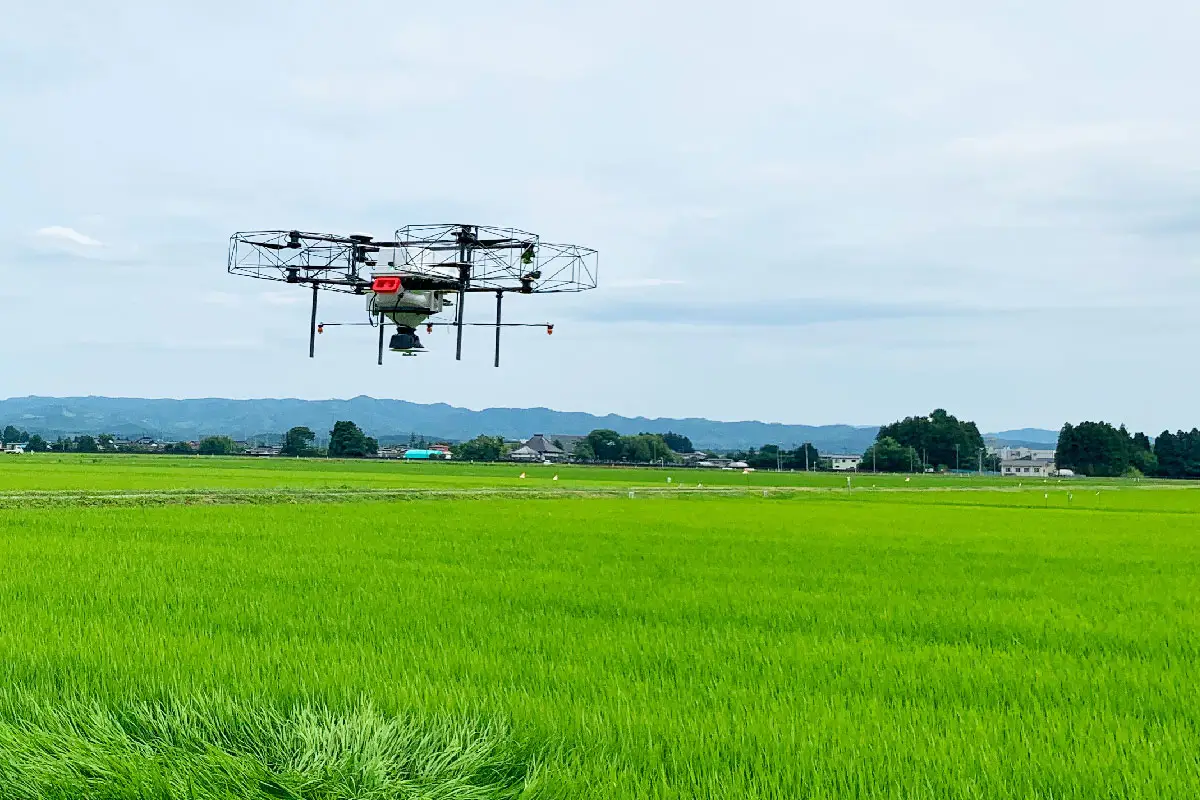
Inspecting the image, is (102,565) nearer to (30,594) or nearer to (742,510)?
(30,594)

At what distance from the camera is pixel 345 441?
116m

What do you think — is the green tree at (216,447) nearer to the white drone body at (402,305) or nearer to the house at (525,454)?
the house at (525,454)

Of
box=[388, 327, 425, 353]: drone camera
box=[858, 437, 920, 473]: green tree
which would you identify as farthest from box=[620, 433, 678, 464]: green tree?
box=[388, 327, 425, 353]: drone camera

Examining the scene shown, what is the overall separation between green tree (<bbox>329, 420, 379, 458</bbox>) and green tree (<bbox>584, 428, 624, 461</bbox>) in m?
31.8

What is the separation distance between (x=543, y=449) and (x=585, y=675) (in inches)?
5986

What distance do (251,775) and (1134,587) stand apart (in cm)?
1083

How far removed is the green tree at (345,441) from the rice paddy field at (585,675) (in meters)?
102

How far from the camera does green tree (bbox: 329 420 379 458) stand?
11519cm

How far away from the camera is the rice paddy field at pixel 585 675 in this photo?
458cm

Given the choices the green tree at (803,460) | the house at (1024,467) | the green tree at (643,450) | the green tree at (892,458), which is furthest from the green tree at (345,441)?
the house at (1024,467)

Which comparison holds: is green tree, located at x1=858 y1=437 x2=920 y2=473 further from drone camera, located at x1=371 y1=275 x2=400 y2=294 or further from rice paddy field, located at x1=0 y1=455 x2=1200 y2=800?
rice paddy field, located at x1=0 y1=455 x2=1200 y2=800

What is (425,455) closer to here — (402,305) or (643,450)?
(643,450)

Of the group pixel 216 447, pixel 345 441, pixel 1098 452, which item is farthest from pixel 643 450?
pixel 1098 452

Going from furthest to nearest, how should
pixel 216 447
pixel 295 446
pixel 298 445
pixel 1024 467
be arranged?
pixel 1024 467 → pixel 216 447 → pixel 298 445 → pixel 295 446
